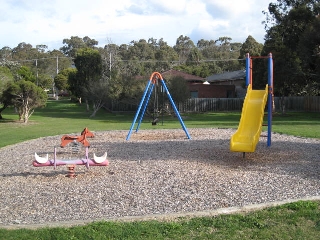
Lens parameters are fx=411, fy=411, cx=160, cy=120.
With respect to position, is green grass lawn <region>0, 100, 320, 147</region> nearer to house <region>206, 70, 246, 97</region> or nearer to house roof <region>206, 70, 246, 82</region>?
house <region>206, 70, 246, 97</region>

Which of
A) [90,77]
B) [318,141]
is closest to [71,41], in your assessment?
[90,77]

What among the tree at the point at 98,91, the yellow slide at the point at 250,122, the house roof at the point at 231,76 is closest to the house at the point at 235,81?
the house roof at the point at 231,76

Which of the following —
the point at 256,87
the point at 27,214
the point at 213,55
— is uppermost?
the point at 213,55

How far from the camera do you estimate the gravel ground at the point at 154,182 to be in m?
6.50

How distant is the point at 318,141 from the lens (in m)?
15.0

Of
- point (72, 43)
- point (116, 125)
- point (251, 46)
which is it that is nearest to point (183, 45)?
point (72, 43)

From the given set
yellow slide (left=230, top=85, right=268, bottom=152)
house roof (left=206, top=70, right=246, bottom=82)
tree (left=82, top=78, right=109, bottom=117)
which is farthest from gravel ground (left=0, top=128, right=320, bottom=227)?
house roof (left=206, top=70, right=246, bottom=82)

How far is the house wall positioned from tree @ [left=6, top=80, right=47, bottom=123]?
2561 centimetres

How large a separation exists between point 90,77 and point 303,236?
1610 inches

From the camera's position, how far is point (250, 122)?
41.5 ft

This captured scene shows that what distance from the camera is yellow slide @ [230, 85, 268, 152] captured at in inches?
425

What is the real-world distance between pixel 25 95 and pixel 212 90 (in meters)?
29.3

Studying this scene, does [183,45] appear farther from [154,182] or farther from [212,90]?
[154,182]

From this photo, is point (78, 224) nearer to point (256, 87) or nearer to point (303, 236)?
point (303, 236)
